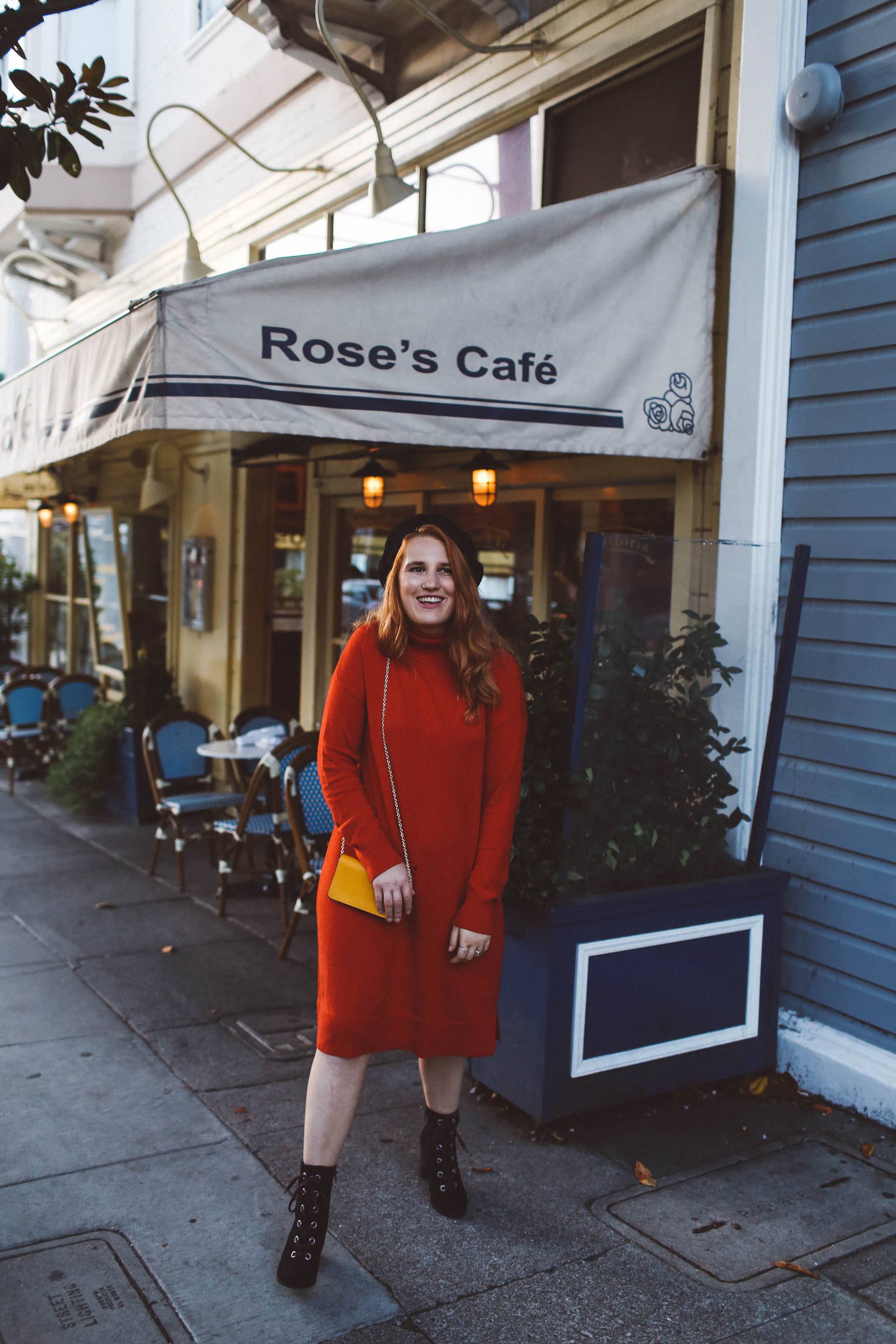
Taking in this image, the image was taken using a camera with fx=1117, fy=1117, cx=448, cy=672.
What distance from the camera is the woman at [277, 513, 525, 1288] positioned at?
2.92 m

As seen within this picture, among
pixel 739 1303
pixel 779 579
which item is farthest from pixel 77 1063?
pixel 779 579

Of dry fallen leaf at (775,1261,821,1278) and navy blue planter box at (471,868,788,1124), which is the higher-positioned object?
navy blue planter box at (471,868,788,1124)

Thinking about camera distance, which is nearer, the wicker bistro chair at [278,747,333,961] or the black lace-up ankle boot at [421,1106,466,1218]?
the black lace-up ankle boot at [421,1106,466,1218]

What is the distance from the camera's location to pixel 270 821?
632 cm

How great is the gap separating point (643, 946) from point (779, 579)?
149cm

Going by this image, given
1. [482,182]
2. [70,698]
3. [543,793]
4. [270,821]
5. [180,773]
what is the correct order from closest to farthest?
[543,793] < [482,182] < [270,821] < [180,773] < [70,698]

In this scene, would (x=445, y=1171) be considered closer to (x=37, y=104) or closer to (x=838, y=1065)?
(x=838, y=1065)

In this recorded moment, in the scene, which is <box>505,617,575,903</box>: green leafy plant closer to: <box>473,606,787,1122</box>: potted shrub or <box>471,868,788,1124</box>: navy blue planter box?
<box>473,606,787,1122</box>: potted shrub

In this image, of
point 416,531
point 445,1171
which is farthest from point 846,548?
point 445,1171

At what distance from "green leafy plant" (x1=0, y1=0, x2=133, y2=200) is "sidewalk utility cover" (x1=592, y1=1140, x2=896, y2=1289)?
3.24 meters

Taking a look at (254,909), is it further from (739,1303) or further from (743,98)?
(743,98)

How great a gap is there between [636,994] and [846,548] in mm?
1767

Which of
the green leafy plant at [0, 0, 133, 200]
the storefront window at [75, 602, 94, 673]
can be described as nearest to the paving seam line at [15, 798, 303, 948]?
the storefront window at [75, 602, 94, 673]

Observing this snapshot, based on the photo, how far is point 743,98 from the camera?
14.2 feet
